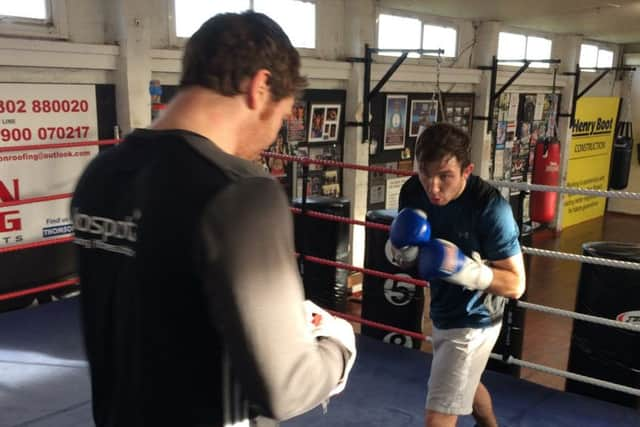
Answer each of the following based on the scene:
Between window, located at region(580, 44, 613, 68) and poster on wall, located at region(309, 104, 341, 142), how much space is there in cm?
467

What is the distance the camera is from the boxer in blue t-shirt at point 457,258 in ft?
4.91

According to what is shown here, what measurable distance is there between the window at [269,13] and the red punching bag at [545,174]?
324 cm

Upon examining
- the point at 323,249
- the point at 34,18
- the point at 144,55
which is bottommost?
the point at 323,249

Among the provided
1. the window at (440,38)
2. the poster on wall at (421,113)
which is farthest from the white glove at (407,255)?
the window at (440,38)

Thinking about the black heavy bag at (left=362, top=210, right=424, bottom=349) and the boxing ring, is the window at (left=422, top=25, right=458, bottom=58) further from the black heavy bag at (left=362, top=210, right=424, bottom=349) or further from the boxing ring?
the boxing ring

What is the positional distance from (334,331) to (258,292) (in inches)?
9.5

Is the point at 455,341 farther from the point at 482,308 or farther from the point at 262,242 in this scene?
the point at 262,242

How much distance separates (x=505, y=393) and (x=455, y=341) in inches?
28.5

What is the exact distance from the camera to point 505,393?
2.14m

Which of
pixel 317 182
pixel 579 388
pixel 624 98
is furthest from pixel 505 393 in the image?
pixel 624 98

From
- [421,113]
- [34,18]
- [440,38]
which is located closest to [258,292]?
[34,18]

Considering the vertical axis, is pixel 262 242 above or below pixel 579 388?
above

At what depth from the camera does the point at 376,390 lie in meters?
2.18

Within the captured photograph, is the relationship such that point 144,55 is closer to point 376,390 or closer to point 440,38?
point 376,390
